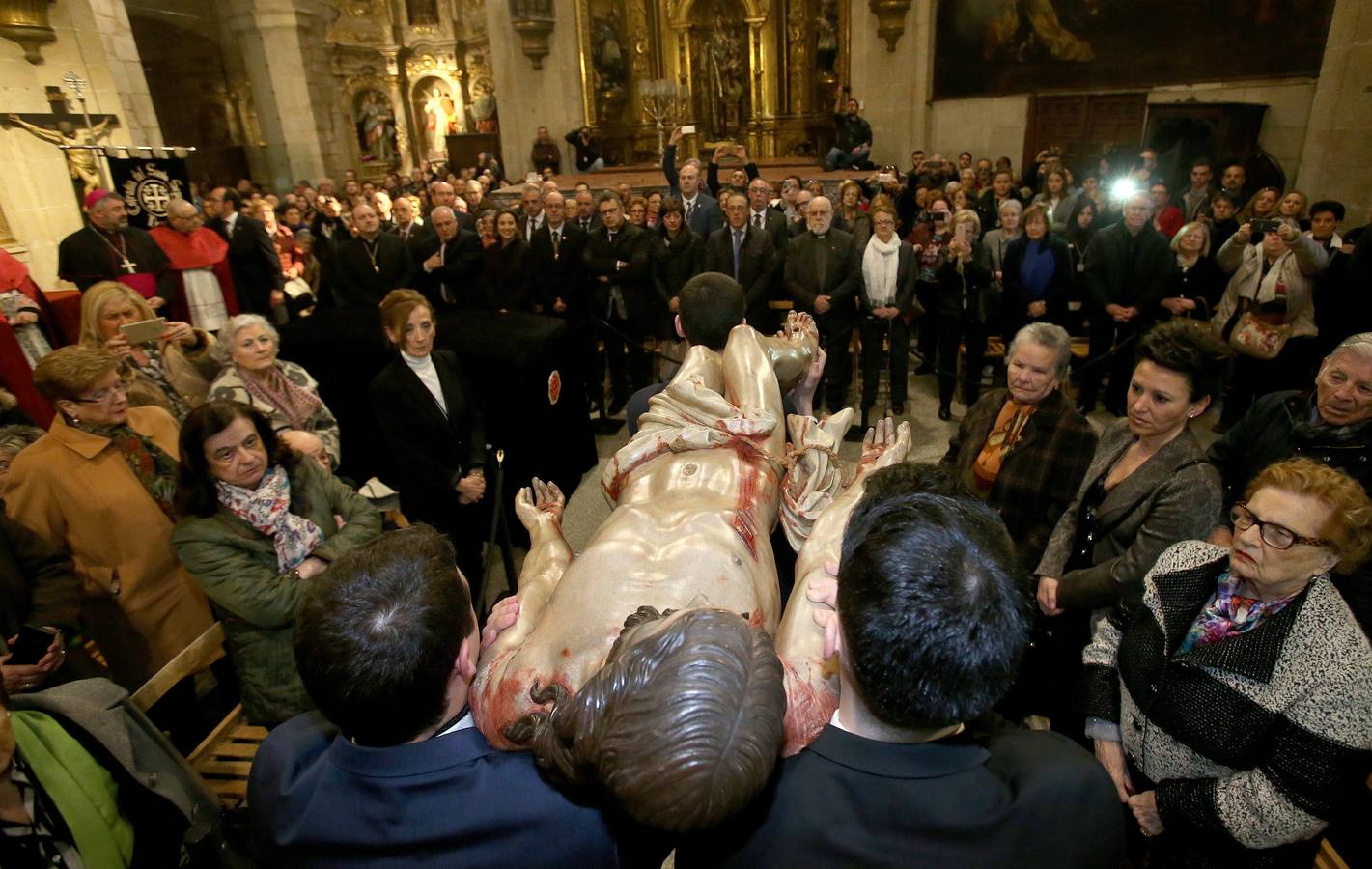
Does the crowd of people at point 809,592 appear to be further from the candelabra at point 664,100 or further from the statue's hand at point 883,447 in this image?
the candelabra at point 664,100

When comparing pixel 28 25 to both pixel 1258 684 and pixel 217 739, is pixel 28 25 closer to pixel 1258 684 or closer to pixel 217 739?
pixel 217 739

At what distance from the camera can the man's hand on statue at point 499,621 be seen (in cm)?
208

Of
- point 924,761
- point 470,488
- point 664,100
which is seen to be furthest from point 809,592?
point 664,100

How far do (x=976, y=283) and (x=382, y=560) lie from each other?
5758 millimetres

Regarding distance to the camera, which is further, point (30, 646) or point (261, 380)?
point (261, 380)

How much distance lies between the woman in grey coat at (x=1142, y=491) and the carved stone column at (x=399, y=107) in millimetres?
21305

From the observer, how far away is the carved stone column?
19922mm

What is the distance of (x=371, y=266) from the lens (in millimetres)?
6098

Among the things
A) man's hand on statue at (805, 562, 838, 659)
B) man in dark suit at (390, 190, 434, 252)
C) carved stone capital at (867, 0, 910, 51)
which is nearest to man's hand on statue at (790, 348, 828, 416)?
man's hand on statue at (805, 562, 838, 659)

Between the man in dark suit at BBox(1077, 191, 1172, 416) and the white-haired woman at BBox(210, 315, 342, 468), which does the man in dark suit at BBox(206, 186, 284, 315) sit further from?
the man in dark suit at BBox(1077, 191, 1172, 416)

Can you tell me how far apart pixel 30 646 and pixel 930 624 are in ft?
8.33

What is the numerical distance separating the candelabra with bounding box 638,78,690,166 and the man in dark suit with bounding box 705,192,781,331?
8279mm

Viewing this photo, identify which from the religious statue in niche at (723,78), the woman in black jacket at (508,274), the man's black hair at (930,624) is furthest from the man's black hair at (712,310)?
the religious statue in niche at (723,78)

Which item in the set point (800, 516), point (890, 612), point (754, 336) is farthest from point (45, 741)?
point (754, 336)
